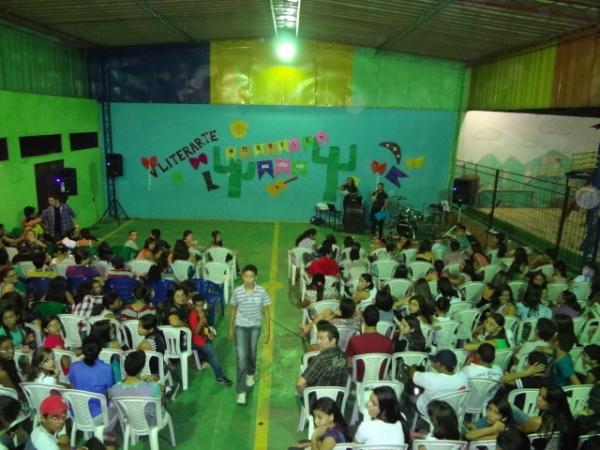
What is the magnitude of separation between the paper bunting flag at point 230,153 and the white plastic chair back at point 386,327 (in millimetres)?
10331

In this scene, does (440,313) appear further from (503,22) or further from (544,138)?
(544,138)

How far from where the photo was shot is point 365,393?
4.54 m

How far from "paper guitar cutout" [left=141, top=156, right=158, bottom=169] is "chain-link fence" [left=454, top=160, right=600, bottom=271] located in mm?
9167

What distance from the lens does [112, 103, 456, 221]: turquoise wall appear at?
48.6 ft

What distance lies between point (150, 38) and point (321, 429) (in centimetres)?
1243

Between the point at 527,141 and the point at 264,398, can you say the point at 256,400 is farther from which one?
the point at 527,141

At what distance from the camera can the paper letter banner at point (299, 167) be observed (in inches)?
595

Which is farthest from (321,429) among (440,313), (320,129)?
(320,129)

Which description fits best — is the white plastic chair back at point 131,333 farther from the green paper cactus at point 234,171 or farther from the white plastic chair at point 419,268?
the green paper cactus at point 234,171

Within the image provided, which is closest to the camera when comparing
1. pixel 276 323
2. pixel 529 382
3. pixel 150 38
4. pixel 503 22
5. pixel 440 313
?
pixel 529 382

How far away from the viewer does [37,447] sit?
3.39 meters

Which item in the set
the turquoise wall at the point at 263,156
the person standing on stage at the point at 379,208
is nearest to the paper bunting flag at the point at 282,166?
the turquoise wall at the point at 263,156

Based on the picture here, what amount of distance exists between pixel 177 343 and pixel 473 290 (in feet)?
14.1

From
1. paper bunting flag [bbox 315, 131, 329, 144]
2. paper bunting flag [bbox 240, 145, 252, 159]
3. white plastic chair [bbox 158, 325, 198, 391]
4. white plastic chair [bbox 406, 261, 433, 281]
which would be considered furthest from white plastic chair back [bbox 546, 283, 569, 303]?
paper bunting flag [bbox 240, 145, 252, 159]
